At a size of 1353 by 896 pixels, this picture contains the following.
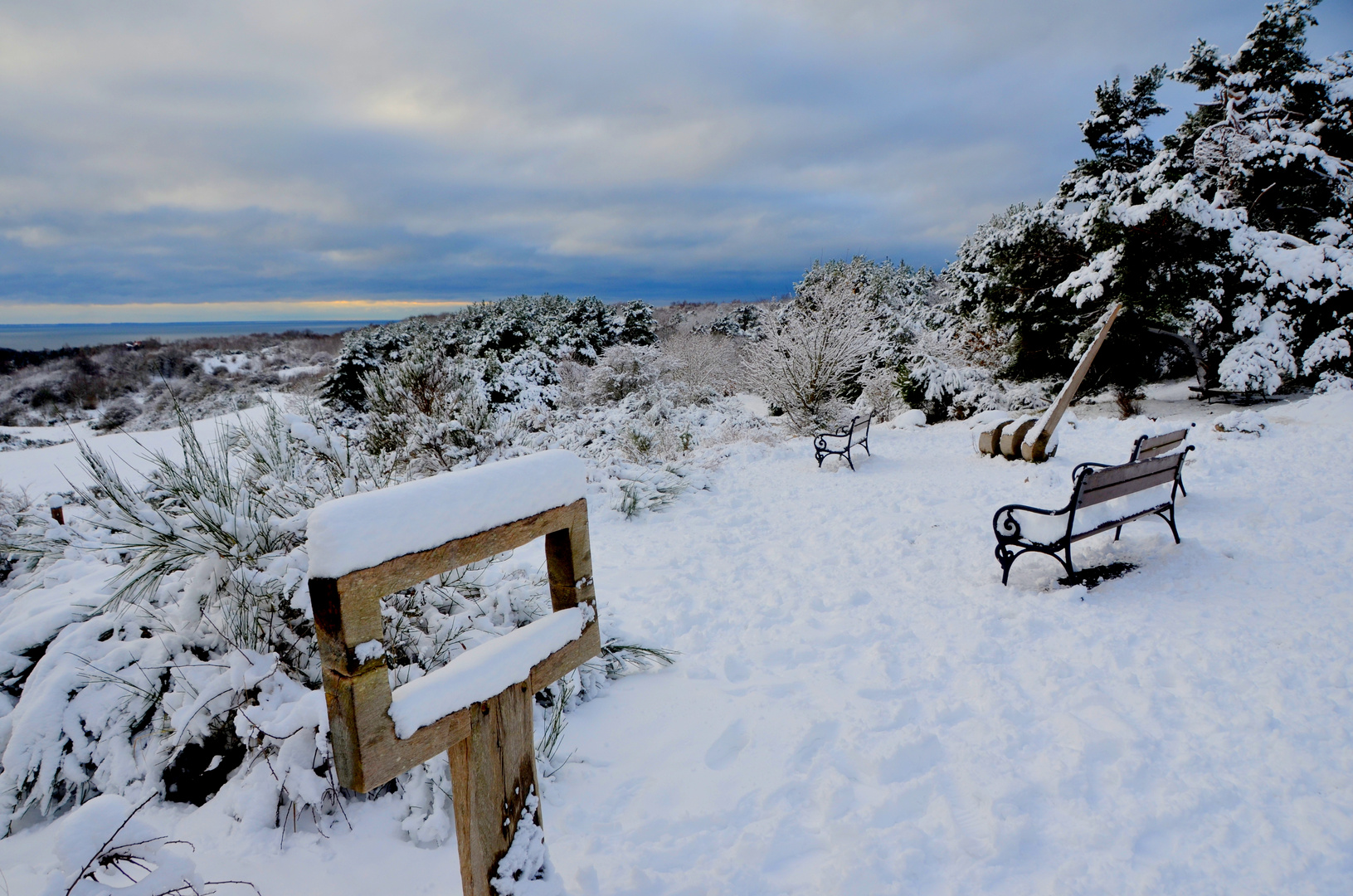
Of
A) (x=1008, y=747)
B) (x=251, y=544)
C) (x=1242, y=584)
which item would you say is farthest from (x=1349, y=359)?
(x=251, y=544)

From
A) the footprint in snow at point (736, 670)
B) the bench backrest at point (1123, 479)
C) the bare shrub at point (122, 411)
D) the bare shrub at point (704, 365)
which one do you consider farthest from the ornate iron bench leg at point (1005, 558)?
the bare shrub at point (122, 411)

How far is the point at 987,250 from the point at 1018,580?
12583 millimetres

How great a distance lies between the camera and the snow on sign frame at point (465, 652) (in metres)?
1.24

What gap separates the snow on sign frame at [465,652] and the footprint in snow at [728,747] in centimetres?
114

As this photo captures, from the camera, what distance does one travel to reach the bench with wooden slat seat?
4043mm

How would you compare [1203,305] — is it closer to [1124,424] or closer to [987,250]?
[1124,424]

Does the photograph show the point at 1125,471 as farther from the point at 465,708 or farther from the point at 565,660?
the point at 465,708

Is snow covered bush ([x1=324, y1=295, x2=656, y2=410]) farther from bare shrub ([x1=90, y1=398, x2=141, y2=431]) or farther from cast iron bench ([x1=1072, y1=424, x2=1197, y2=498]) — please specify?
cast iron bench ([x1=1072, y1=424, x2=1197, y2=498])

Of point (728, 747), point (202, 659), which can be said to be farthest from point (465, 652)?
point (202, 659)

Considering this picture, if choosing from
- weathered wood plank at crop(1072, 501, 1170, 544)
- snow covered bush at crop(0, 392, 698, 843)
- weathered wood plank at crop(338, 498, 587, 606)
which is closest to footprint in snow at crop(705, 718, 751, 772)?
snow covered bush at crop(0, 392, 698, 843)

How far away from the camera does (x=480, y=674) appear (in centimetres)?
146

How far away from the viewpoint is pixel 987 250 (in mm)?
14297

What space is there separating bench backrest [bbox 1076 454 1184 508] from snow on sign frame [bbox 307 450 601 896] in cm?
377

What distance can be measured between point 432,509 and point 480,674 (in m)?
0.44
